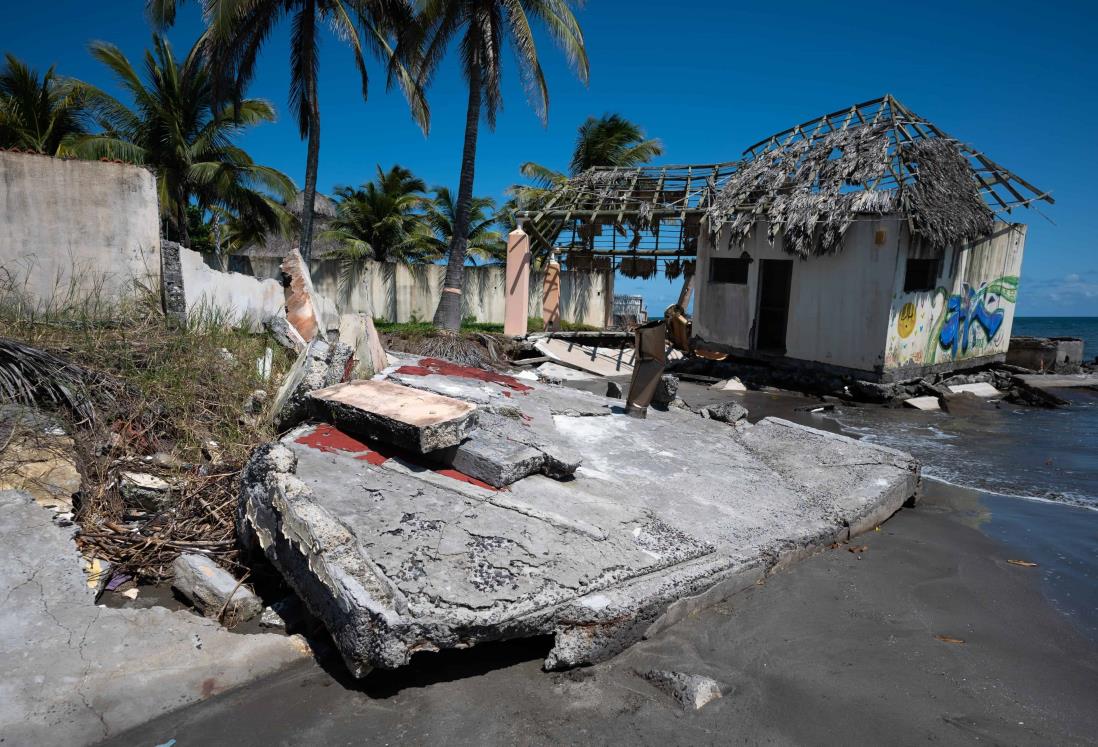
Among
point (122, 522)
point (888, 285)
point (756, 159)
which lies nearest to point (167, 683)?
point (122, 522)

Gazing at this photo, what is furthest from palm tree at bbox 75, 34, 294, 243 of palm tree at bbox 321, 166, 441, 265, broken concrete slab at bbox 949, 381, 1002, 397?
broken concrete slab at bbox 949, 381, 1002, 397

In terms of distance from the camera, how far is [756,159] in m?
14.7

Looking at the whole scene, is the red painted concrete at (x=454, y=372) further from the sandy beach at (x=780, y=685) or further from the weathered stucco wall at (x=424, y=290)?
the weathered stucco wall at (x=424, y=290)

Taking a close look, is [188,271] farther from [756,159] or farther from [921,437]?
[756,159]

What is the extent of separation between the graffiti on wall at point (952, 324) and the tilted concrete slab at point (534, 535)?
766 centimetres

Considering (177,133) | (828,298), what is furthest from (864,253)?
(177,133)

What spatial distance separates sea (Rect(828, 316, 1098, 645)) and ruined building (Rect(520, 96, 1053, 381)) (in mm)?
1762

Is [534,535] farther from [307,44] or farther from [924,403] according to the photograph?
[307,44]

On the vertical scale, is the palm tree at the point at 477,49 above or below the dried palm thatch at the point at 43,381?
above

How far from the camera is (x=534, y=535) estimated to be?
3.57 meters

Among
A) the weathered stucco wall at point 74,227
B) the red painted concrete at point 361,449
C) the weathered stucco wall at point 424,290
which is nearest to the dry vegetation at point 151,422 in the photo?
the red painted concrete at point 361,449

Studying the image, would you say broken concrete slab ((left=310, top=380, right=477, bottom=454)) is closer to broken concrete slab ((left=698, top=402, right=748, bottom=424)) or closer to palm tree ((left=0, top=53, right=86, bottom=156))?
broken concrete slab ((left=698, top=402, right=748, bottom=424))

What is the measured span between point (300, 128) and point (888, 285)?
1352 cm

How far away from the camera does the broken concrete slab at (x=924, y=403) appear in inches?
455
